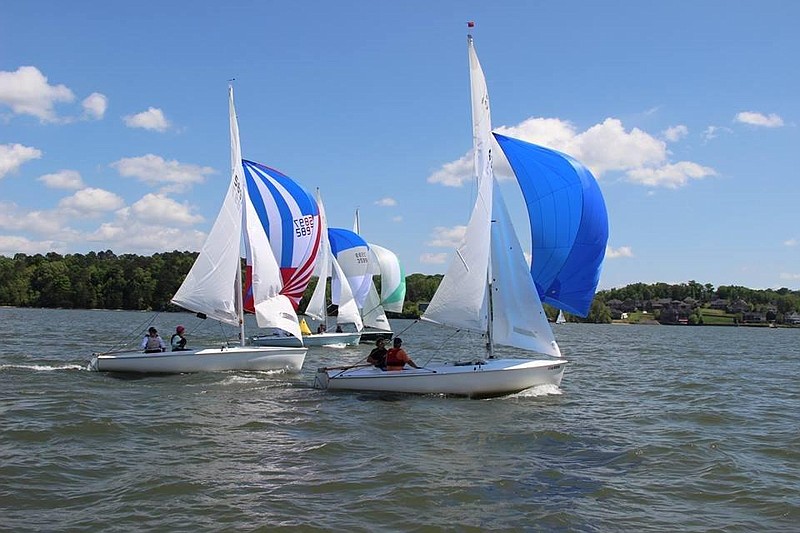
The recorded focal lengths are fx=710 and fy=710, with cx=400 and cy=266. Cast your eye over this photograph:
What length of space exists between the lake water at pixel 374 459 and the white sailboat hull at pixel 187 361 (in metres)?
0.32

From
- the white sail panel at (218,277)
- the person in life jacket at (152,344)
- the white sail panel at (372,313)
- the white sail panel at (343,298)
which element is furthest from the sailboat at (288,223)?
the white sail panel at (372,313)

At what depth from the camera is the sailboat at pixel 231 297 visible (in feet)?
54.2

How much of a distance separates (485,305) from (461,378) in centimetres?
160

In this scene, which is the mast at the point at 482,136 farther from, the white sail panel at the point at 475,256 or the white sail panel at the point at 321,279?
the white sail panel at the point at 321,279

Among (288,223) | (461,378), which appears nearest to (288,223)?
(288,223)

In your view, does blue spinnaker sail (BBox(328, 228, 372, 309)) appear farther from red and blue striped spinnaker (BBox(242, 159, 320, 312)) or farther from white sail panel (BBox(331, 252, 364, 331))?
red and blue striped spinnaker (BBox(242, 159, 320, 312))

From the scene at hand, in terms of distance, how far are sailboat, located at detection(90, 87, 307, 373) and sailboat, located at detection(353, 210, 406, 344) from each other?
1324 centimetres

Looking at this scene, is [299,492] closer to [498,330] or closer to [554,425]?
[554,425]

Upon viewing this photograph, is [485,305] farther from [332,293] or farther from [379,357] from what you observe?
[332,293]

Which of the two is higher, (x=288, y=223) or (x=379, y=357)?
(x=288, y=223)

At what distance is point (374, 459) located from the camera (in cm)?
941

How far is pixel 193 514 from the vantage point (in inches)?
273

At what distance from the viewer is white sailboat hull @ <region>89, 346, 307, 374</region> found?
1639 centimetres

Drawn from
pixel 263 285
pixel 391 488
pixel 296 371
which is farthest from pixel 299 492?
pixel 263 285
